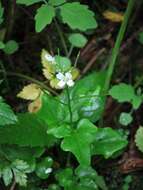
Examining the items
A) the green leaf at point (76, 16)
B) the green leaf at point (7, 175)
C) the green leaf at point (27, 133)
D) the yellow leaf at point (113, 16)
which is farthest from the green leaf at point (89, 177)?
the yellow leaf at point (113, 16)

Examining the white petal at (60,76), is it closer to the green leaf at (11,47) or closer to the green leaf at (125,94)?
the green leaf at (125,94)

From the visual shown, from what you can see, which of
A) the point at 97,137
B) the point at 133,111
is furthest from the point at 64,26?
the point at 97,137

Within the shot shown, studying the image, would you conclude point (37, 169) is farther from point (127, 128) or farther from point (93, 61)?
point (93, 61)

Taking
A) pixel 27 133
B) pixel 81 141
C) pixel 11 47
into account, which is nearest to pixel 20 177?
pixel 27 133

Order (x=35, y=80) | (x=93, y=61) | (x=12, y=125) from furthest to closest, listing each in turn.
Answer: (x=93, y=61) → (x=35, y=80) → (x=12, y=125)

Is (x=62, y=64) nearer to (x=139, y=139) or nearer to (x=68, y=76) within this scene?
(x=68, y=76)

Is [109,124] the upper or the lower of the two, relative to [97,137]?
lower

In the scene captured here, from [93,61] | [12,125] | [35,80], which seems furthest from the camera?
[93,61]

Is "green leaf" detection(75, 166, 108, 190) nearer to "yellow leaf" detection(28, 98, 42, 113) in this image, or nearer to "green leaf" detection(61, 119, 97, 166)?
"green leaf" detection(61, 119, 97, 166)
